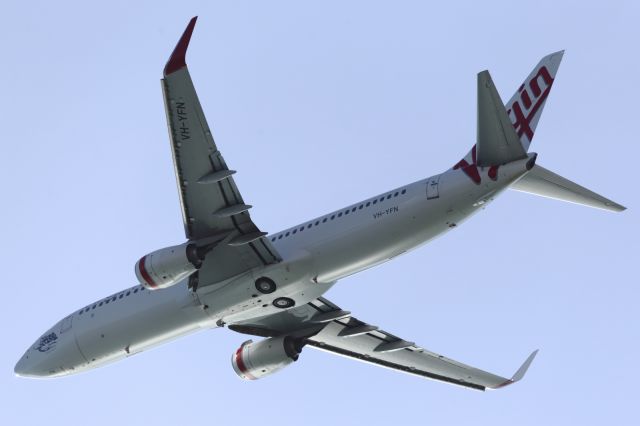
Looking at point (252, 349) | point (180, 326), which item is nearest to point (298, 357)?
point (252, 349)

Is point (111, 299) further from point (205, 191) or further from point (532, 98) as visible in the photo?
point (532, 98)

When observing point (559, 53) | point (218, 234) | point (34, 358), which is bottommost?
point (34, 358)

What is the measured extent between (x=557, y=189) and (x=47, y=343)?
19.7m

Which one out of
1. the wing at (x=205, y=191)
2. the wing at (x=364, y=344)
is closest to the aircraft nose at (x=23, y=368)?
the wing at (x=364, y=344)

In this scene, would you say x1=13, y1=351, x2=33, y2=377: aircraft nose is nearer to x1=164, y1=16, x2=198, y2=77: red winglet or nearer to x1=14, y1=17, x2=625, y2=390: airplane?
x1=14, y1=17, x2=625, y2=390: airplane

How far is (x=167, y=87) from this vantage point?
32.2 m

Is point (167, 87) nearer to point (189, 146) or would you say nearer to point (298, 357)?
point (189, 146)

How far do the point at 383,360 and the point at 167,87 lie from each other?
17.9 m

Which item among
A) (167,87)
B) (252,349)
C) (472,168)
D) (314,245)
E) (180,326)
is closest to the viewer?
(167,87)

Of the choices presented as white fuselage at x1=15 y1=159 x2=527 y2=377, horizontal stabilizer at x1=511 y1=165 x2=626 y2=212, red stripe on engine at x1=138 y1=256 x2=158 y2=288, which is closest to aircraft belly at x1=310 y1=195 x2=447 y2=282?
white fuselage at x1=15 y1=159 x2=527 y2=377

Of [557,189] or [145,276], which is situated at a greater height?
[145,276]

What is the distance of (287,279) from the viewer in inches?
1469

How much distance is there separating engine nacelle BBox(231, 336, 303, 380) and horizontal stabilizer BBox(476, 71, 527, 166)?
476 inches

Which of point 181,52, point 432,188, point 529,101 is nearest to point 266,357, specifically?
point 432,188
